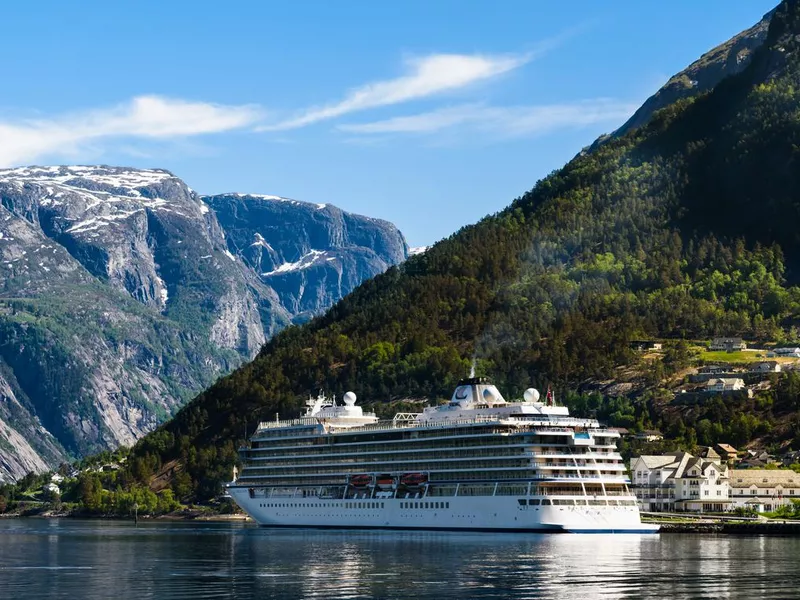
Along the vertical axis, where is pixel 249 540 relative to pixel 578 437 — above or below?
below

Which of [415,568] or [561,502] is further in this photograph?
[561,502]

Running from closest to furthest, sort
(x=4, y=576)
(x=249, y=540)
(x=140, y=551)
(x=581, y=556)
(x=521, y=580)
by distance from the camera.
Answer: (x=521, y=580)
(x=4, y=576)
(x=581, y=556)
(x=140, y=551)
(x=249, y=540)

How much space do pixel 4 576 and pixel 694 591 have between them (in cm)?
6120

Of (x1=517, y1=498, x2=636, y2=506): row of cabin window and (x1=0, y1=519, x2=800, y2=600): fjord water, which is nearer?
(x1=0, y1=519, x2=800, y2=600): fjord water

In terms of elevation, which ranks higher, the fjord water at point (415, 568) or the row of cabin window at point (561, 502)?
the row of cabin window at point (561, 502)

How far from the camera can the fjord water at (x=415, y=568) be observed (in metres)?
122

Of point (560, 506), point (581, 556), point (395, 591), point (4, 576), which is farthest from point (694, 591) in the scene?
point (560, 506)

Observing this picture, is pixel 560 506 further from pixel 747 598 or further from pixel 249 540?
pixel 747 598

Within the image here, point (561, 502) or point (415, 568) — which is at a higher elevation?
point (561, 502)

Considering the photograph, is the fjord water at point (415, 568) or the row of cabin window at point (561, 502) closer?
the fjord water at point (415, 568)

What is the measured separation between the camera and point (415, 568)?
140 meters

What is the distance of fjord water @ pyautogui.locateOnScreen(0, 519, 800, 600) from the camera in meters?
122

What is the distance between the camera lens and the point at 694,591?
121 m

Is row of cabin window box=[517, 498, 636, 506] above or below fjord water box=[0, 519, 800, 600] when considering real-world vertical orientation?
above
